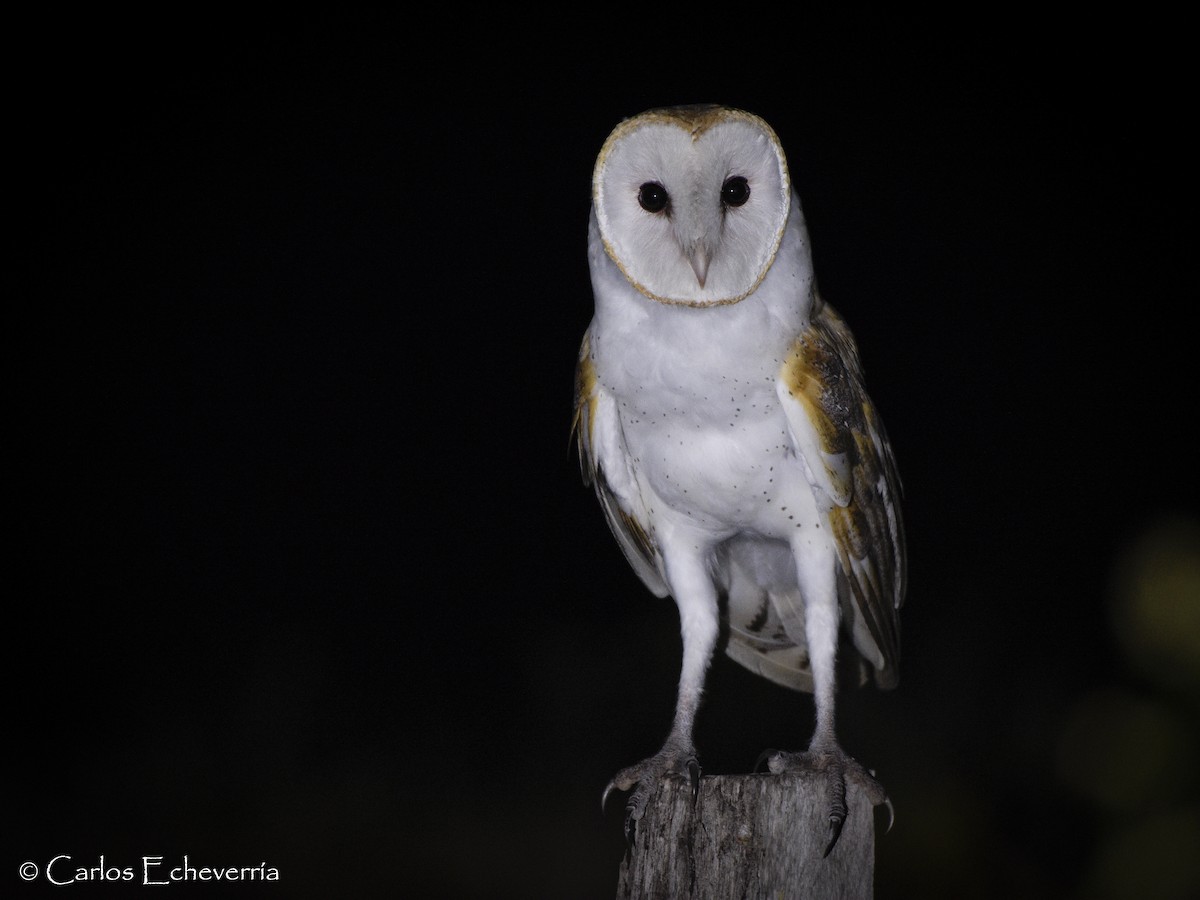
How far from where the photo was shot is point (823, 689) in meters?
1.91

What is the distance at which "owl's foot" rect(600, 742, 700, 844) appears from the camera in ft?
5.76

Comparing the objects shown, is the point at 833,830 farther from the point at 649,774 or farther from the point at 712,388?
the point at 712,388

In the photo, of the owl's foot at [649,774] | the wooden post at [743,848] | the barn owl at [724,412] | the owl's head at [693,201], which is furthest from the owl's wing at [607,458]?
the wooden post at [743,848]

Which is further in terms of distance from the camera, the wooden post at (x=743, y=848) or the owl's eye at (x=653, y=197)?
the owl's eye at (x=653, y=197)

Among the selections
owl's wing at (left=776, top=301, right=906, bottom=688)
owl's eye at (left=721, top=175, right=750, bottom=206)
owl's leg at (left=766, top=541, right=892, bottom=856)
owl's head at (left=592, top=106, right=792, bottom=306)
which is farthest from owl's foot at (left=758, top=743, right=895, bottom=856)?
owl's eye at (left=721, top=175, right=750, bottom=206)

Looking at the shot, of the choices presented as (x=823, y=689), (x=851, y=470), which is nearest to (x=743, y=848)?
(x=823, y=689)

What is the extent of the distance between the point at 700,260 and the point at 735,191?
12cm

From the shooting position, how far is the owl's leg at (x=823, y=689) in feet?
5.82

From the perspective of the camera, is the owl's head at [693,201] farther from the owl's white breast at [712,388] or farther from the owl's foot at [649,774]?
the owl's foot at [649,774]

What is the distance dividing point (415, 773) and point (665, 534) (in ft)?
7.10

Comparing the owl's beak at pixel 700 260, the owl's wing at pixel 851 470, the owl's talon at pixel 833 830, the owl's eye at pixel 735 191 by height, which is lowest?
the owl's talon at pixel 833 830

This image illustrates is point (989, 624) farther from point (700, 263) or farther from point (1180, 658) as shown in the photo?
point (700, 263)

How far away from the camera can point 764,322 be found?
1.81 meters

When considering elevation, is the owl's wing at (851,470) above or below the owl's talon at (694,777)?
above
